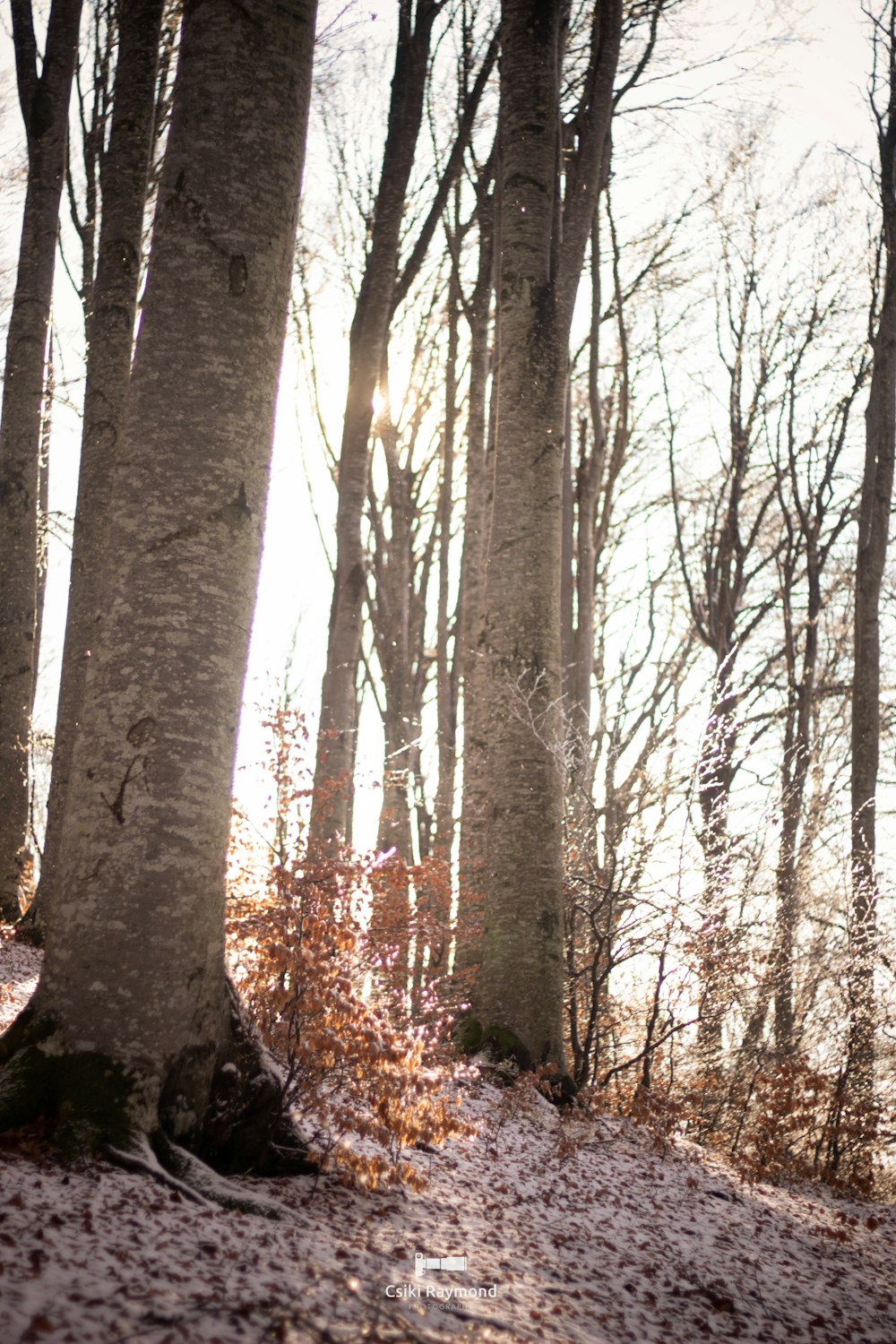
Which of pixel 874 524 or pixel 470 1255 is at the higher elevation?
pixel 874 524

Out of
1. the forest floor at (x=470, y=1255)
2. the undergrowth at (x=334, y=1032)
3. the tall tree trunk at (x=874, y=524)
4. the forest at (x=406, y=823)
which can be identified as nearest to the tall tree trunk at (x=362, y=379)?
the forest at (x=406, y=823)

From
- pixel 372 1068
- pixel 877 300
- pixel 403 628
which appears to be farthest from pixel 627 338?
pixel 372 1068

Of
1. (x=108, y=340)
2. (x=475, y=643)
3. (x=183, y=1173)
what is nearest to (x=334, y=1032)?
(x=183, y=1173)

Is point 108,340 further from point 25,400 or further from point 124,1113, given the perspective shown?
point 124,1113

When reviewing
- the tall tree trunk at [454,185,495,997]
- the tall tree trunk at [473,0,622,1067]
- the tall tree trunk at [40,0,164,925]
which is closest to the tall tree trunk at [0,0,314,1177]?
the tall tree trunk at [473,0,622,1067]

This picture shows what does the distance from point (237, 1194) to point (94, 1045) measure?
0.65m

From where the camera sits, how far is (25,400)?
810 cm

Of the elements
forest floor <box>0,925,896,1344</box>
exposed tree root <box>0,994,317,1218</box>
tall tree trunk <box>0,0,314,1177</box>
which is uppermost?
tall tree trunk <box>0,0,314,1177</box>

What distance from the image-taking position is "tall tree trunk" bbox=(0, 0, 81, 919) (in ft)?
25.4

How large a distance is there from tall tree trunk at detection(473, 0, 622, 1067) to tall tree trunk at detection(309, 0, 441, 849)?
7.11 ft

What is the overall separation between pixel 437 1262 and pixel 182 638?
7.26 feet

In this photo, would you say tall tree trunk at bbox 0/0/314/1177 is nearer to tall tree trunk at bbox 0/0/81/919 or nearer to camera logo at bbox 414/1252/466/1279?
camera logo at bbox 414/1252/466/1279

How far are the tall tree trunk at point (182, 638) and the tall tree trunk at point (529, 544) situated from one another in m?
2.86

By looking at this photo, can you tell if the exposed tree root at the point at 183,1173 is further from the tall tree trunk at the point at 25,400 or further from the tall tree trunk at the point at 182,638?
the tall tree trunk at the point at 25,400
